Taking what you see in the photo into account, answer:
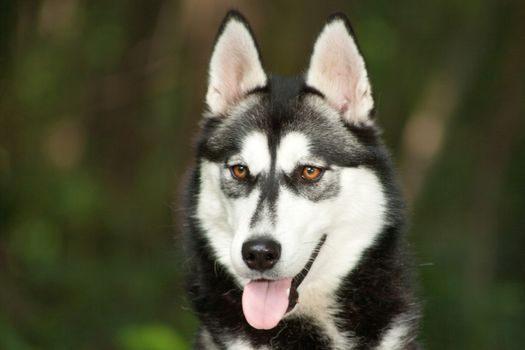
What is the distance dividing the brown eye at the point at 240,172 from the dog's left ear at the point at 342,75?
0.62 m

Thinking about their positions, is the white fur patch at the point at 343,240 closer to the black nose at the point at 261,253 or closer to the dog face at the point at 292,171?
the dog face at the point at 292,171

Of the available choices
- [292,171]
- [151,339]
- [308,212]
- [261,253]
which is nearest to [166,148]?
[151,339]

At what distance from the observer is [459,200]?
1295 cm

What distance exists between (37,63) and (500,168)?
241 inches

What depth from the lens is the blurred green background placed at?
30.6 ft

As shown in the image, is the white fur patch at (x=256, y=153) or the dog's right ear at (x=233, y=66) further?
the dog's right ear at (x=233, y=66)

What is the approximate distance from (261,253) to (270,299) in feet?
1.11

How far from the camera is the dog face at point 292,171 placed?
495cm

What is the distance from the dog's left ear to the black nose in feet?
3.15

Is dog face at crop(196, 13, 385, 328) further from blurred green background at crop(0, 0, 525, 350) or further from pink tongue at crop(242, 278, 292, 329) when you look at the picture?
blurred green background at crop(0, 0, 525, 350)

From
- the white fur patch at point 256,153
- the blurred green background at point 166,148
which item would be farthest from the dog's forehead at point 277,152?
the blurred green background at point 166,148

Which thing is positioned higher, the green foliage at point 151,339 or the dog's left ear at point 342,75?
the dog's left ear at point 342,75

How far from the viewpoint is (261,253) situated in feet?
15.8

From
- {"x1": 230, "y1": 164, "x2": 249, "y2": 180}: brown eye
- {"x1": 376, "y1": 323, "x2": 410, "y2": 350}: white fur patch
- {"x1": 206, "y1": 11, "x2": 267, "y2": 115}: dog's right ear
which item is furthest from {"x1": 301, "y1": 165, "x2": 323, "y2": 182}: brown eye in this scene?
{"x1": 376, "y1": 323, "x2": 410, "y2": 350}: white fur patch
